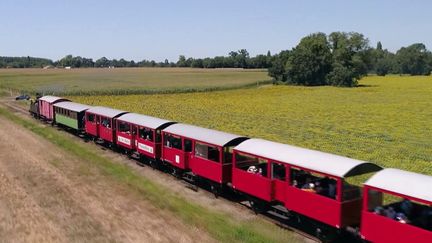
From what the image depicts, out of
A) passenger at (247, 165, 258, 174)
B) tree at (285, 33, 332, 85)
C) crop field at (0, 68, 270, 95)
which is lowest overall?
crop field at (0, 68, 270, 95)

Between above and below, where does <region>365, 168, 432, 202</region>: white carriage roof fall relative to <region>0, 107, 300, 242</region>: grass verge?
above

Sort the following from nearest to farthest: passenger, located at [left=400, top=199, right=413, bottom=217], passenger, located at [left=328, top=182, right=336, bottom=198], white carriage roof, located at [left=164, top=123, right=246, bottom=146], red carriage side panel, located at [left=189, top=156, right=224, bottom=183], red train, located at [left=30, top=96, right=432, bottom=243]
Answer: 1. red train, located at [left=30, top=96, right=432, bottom=243]
2. passenger, located at [left=400, top=199, right=413, bottom=217]
3. passenger, located at [left=328, top=182, right=336, bottom=198]
4. red carriage side panel, located at [left=189, top=156, right=224, bottom=183]
5. white carriage roof, located at [left=164, top=123, right=246, bottom=146]

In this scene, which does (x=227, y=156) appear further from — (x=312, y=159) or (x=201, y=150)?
(x=312, y=159)

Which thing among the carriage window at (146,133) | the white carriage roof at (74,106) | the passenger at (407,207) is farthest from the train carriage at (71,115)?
the passenger at (407,207)

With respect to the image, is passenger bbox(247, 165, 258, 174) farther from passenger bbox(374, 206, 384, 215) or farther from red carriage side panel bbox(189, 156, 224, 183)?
passenger bbox(374, 206, 384, 215)

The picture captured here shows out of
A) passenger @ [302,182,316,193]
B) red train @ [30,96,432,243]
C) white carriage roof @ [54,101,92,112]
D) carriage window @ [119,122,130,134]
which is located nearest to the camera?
red train @ [30,96,432,243]

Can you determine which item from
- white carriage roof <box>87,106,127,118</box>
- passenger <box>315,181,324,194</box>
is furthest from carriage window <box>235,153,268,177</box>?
white carriage roof <box>87,106,127,118</box>
